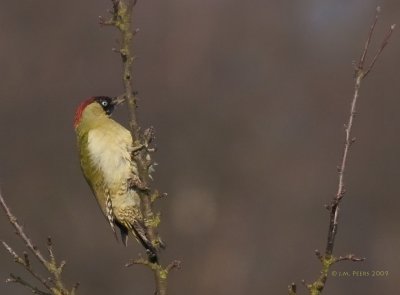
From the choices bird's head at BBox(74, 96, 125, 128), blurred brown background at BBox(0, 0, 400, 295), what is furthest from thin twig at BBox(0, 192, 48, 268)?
blurred brown background at BBox(0, 0, 400, 295)

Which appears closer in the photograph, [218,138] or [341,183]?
[341,183]

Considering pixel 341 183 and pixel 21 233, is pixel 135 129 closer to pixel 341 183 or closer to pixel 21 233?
pixel 21 233

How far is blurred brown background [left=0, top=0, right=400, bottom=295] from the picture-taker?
18.2m

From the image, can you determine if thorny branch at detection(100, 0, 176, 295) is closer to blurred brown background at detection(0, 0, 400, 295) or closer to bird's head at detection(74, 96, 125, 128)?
bird's head at detection(74, 96, 125, 128)

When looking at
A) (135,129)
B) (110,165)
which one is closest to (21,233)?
(135,129)

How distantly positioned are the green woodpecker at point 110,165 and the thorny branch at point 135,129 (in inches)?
29.7

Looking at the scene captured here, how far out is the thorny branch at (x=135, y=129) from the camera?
405 centimetres

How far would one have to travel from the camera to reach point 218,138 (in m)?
23.1

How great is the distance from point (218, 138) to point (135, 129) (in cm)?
1897

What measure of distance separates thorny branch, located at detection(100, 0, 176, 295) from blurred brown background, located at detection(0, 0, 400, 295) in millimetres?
12272

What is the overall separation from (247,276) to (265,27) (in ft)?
37.7

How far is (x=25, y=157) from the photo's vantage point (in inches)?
781

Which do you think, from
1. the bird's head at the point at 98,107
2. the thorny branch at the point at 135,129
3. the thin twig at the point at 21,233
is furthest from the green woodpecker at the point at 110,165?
the thin twig at the point at 21,233

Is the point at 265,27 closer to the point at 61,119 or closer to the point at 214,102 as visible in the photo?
the point at 214,102
